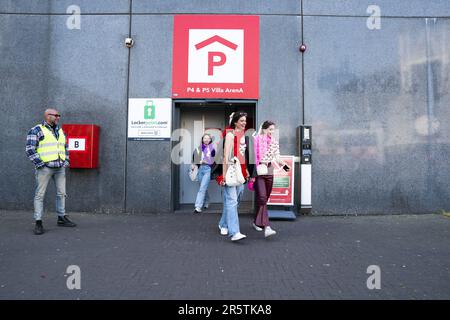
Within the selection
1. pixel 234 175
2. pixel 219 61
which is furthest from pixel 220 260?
pixel 219 61

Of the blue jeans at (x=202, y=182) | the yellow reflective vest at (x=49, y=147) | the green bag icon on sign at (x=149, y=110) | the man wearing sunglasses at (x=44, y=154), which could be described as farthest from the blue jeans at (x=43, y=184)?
the blue jeans at (x=202, y=182)

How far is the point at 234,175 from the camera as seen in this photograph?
4.95 meters

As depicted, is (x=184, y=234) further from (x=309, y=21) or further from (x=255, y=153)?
(x=309, y=21)

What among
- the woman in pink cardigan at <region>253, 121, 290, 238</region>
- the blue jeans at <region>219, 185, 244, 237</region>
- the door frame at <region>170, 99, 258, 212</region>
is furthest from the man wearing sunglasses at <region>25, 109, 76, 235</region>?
the woman in pink cardigan at <region>253, 121, 290, 238</region>

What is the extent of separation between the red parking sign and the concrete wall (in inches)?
9.9

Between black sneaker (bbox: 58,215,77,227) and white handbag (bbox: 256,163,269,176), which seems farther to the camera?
black sneaker (bbox: 58,215,77,227)

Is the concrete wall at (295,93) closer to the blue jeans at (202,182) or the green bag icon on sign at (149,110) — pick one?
the green bag icon on sign at (149,110)

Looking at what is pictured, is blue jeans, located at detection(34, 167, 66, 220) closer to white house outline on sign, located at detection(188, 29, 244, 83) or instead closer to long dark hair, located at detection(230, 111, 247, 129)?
long dark hair, located at detection(230, 111, 247, 129)

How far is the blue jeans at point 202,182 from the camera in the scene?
7.84 meters

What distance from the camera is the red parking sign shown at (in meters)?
7.77

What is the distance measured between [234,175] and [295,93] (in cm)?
369

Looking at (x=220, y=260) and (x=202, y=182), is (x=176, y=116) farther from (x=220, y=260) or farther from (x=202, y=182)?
(x=220, y=260)

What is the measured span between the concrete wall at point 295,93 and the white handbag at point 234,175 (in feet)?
9.94

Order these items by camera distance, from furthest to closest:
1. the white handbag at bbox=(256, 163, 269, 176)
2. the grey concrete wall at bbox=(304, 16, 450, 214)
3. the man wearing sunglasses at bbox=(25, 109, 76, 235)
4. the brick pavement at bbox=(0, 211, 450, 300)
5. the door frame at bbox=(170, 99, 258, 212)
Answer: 1. the door frame at bbox=(170, 99, 258, 212)
2. the grey concrete wall at bbox=(304, 16, 450, 214)
3. the man wearing sunglasses at bbox=(25, 109, 76, 235)
4. the white handbag at bbox=(256, 163, 269, 176)
5. the brick pavement at bbox=(0, 211, 450, 300)
